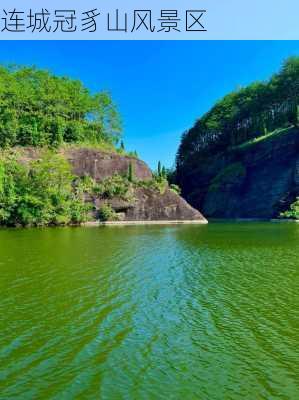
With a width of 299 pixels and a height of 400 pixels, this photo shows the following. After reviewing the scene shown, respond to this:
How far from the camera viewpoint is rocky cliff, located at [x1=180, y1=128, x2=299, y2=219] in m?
94.8

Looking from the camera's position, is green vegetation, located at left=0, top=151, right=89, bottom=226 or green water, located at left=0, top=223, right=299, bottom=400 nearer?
green water, located at left=0, top=223, right=299, bottom=400

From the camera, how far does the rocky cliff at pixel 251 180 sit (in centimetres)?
9481

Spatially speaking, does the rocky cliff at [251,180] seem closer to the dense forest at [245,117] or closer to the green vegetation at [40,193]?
the dense forest at [245,117]

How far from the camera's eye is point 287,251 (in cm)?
3022

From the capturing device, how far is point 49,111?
8188cm

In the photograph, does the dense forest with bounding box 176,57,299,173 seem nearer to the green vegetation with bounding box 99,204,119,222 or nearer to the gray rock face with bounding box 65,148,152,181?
the gray rock face with bounding box 65,148,152,181

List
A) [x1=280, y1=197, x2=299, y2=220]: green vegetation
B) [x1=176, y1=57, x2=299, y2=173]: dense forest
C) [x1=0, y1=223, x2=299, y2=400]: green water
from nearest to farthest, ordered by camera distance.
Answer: [x1=0, y1=223, x2=299, y2=400]: green water
[x1=280, y1=197, x2=299, y2=220]: green vegetation
[x1=176, y1=57, x2=299, y2=173]: dense forest

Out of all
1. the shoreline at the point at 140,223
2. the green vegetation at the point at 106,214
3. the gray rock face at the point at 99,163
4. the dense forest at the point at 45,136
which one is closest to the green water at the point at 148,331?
the dense forest at the point at 45,136

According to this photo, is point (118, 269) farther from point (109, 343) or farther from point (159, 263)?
point (109, 343)

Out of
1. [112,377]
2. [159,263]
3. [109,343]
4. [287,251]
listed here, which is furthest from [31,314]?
[287,251]

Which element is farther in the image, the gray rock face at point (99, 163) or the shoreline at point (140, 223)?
the gray rock face at point (99, 163)

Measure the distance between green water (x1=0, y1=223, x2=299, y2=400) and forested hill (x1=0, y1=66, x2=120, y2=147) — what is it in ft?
187

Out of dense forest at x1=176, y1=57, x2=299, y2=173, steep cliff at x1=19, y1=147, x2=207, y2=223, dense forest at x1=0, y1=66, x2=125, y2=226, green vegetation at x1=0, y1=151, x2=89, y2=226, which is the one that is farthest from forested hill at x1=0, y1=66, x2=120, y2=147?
dense forest at x1=176, y1=57, x2=299, y2=173

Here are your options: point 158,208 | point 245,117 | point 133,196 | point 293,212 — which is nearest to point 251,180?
point 293,212
